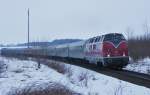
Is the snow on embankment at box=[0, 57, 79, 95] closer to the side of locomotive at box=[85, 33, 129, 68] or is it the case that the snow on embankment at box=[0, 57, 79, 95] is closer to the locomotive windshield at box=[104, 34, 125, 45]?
the side of locomotive at box=[85, 33, 129, 68]

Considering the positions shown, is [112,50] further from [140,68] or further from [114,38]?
[140,68]

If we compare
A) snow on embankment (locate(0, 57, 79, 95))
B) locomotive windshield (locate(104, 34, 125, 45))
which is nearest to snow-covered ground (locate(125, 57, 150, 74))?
locomotive windshield (locate(104, 34, 125, 45))

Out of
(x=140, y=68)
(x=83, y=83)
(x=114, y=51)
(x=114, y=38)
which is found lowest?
(x=83, y=83)

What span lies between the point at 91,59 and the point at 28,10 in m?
34.6

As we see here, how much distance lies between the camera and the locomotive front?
96.7 feet

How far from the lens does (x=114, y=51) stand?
1174 inches

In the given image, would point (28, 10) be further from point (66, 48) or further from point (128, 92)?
point (128, 92)

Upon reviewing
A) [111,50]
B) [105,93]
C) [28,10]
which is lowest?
[105,93]

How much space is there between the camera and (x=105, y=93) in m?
15.7

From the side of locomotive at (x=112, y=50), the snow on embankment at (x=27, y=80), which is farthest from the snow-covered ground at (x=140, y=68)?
the snow on embankment at (x=27, y=80)

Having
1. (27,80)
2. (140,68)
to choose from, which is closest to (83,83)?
(27,80)

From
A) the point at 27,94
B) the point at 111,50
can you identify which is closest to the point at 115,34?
the point at 111,50

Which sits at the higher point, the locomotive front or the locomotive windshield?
the locomotive windshield

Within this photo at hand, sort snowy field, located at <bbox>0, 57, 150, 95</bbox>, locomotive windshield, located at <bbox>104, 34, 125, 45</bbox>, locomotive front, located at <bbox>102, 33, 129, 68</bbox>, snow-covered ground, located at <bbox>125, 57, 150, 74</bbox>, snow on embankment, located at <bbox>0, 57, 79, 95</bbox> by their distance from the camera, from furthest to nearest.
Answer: locomotive windshield, located at <bbox>104, 34, 125, 45</bbox> → locomotive front, located at <bbox>102, 33, 129, 68</bbox> → snow-covered ground, located at <bbox>125, 57, 150, 74</bbox> → snow on embankment, located at <bbox>0, 57, 79, 95</bbox> → snowy field, located at <bbox>0, 57, 150, 95</bbox>
